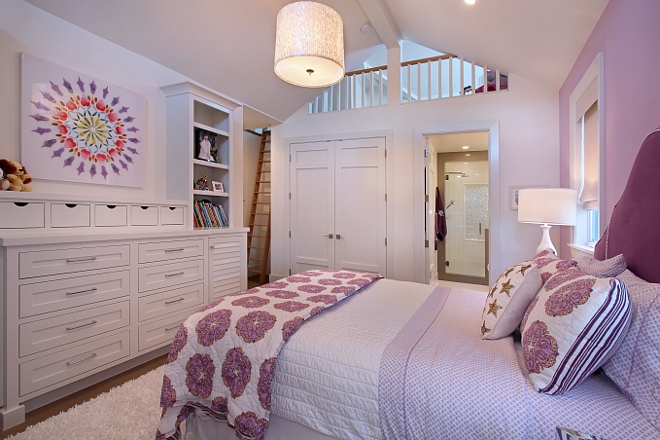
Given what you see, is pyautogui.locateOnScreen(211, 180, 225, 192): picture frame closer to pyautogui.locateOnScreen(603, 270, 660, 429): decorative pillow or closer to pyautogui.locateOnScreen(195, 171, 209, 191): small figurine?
pyautogui.locateOnScreen(195, 171, 209, 191): small figurine

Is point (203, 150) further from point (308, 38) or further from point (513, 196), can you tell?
point (513, 196)

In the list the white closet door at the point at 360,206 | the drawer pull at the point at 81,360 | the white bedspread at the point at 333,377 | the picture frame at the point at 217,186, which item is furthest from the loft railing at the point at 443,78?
the drawer pull at the point at 81,360

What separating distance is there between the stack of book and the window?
120 inches

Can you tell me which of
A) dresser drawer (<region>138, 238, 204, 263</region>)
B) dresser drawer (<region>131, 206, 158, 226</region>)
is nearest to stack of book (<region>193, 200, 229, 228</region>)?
dresser drawer (<region>138, 238, 204, 263</region>)

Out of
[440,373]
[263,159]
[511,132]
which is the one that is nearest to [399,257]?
[511,132]

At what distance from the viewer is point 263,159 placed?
16.7 ft

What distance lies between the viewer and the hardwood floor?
5.78ft

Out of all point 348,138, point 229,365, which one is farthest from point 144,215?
point 348,138

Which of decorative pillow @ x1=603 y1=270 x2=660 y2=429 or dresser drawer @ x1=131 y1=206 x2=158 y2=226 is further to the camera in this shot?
dresser drawer @ x1=131 y1=206 x2=158 y2=226

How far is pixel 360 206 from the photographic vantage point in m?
4.20

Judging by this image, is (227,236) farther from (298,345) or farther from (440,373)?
(440,373)

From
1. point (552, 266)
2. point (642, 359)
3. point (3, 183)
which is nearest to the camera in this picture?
point (642, 359)

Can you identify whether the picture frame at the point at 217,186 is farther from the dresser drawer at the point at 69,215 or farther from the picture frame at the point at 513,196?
the picture frame at the point at 513,196

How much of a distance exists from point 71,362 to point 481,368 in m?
2.30
